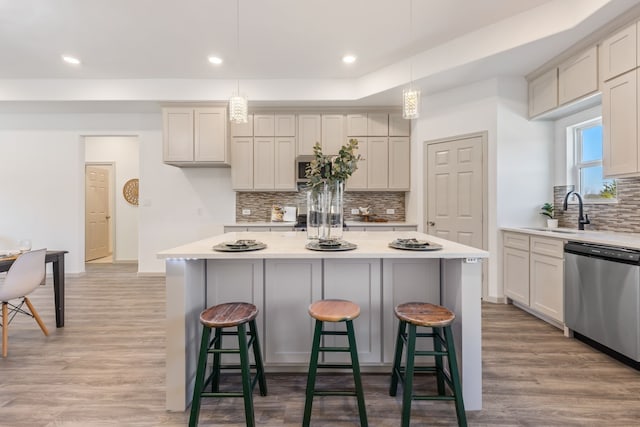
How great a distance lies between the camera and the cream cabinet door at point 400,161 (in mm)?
4539

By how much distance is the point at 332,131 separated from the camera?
14.9 feet

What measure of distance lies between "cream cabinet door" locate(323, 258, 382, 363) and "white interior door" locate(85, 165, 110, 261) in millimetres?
6571

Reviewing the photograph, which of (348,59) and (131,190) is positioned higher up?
(348,59)

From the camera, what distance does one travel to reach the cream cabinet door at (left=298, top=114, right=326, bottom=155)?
4.54 m

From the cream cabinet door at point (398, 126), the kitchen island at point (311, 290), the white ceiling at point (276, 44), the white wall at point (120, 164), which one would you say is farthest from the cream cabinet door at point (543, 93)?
the white wall at point (120, 164)

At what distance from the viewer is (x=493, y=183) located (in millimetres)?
3568

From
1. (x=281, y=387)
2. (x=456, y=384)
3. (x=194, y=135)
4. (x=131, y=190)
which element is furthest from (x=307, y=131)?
(x=131, y=190)

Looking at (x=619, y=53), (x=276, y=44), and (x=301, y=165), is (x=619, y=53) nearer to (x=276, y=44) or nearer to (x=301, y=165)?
(x=276, y=44)

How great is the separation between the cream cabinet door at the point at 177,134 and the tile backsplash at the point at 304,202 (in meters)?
1.02

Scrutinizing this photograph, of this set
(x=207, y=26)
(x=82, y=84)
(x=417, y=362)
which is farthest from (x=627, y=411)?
(x=82, y=84)

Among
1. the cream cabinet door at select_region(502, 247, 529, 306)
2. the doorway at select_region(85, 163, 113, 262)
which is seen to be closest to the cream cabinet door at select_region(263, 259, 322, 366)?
the cream cabinet door at select_region(502, 247, 529, 306)

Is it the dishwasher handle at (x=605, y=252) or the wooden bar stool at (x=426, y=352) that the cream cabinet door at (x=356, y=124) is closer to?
the dishwasher handle at (x=605, y=252)

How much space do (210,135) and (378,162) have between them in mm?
2537

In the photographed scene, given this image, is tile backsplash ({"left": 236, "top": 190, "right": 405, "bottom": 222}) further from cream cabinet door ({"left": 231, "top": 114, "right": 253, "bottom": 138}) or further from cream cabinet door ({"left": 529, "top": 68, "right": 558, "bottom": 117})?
cream cabinet door ({"left": 529, "top": 68, "right": 558, "bottom": 117})
